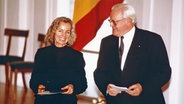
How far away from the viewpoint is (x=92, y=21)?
511cm

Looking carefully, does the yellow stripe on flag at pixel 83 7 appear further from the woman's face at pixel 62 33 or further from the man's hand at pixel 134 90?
the man's hand at pixel 134 90

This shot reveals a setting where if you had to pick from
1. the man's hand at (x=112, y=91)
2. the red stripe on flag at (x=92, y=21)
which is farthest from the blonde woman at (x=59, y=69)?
the red stripe on flag at (x=92, y=21)

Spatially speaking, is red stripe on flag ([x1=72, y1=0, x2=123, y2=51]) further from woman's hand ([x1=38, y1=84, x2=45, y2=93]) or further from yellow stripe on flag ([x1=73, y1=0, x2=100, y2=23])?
woman's hand ([x1=38, y1=84, x2=45, y2=93])

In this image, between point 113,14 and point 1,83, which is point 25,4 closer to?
point 1,83

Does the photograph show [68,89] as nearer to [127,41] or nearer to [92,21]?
[127,41]

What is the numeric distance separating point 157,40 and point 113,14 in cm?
43

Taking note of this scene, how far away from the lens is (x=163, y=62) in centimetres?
292

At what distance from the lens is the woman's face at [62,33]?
9.25 ft

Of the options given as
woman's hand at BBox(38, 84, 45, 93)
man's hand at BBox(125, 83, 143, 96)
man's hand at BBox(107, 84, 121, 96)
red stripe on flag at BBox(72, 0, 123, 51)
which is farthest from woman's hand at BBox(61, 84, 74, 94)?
red stripe on flag at BBox(72, 0, 123, 51)

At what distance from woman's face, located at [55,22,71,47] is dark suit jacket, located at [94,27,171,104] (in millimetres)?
448

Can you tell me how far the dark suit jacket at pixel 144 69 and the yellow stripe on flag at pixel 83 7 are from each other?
7.11ft

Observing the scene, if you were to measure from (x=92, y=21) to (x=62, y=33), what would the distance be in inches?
91.0

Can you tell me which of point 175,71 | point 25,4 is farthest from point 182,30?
point 25,4

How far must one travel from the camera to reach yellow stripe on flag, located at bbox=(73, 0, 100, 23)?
511cm
